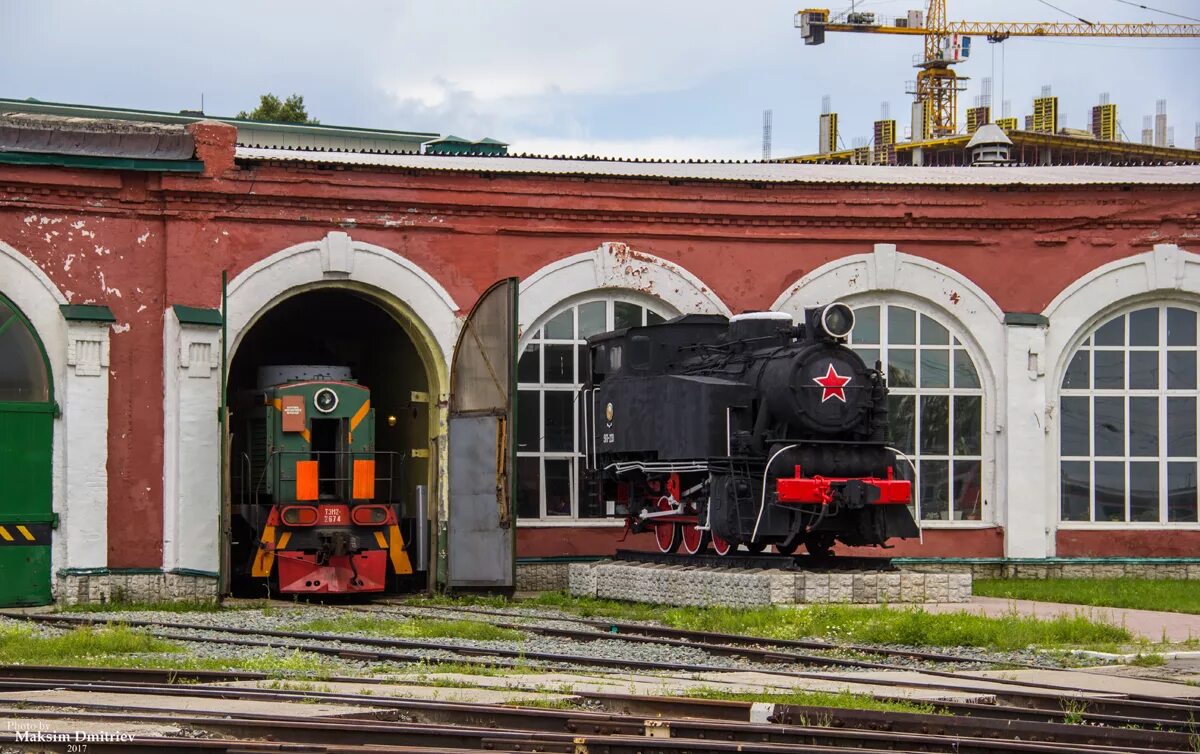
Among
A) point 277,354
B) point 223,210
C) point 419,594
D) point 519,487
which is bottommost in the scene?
point 419,594

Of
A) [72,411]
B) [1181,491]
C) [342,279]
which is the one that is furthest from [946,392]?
[72,411]

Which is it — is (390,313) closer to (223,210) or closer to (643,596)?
(223,210)

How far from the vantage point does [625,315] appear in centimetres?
2336

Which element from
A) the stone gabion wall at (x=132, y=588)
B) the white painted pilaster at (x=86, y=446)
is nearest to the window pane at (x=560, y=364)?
the stone gabion wall at (x=132, y=588)

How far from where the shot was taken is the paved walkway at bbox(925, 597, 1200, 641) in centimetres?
1563

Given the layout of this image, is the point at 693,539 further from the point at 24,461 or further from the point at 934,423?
the point at 24,461

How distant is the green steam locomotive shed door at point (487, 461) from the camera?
20.2m

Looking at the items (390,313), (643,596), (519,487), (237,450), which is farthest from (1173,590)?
(237,450)

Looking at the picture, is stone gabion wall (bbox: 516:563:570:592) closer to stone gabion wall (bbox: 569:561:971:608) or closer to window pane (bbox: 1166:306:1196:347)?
stone gabion wall (bbox: 569:561:971:608)

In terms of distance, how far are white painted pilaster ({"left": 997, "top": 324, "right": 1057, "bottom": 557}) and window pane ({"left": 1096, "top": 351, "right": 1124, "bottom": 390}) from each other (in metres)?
0.94

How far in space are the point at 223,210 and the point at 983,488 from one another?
11430mm

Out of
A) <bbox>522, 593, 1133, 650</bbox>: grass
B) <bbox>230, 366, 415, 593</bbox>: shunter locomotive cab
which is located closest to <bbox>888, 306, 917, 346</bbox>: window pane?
<bbox>522, 593, 1133, 650</bbox>: grass

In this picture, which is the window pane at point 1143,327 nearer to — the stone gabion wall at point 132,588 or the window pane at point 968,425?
the window pane at point 968,425

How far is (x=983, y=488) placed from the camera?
78.0 ft
